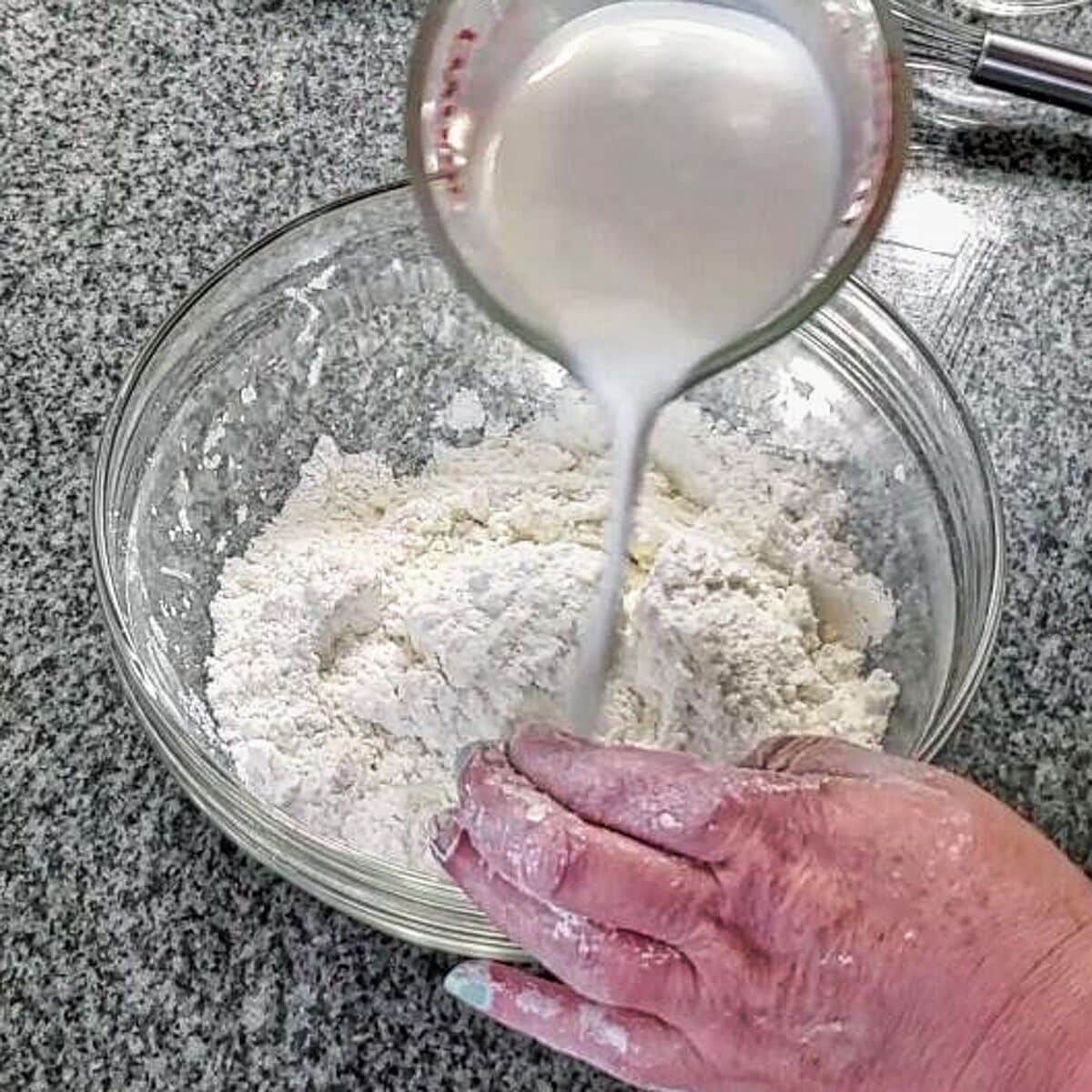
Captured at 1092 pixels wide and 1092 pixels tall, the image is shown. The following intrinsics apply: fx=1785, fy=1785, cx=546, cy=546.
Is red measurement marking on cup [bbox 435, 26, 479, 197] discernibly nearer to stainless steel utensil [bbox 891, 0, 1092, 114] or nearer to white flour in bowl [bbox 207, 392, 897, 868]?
white flour in bowl [bbox 207, 392, 897, 868]

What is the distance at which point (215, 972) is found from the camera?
995 millimetres

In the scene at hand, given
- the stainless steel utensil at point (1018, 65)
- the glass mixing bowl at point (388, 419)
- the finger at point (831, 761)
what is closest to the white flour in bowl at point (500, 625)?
the glass mixing bowl at point (388, 419)

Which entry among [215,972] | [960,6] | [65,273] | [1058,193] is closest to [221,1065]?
[215,972]

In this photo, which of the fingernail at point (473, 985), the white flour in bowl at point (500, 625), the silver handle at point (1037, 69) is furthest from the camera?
the silver handle at point (1037, 69)

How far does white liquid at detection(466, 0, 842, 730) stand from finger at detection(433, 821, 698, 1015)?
28 cm

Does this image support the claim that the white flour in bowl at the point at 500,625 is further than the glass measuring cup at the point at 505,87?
Yes

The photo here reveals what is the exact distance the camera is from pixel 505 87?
35.5 inches

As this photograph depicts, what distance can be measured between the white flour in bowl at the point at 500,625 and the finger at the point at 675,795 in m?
0.19

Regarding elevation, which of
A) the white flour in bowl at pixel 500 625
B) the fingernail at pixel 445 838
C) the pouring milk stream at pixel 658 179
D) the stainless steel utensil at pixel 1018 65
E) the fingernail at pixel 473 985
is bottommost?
the fingernail at pixel 473 985

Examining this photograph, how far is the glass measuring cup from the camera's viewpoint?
86 cm

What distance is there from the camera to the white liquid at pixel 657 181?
0.87 m

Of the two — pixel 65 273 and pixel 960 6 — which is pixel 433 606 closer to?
pixel 65 273

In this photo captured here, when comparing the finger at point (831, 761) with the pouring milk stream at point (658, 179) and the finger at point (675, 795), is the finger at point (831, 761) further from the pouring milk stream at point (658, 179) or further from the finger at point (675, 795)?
the pouring milk stream at point (658, 179)

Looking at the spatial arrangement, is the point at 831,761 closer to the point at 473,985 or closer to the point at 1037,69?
the point at 473,985
